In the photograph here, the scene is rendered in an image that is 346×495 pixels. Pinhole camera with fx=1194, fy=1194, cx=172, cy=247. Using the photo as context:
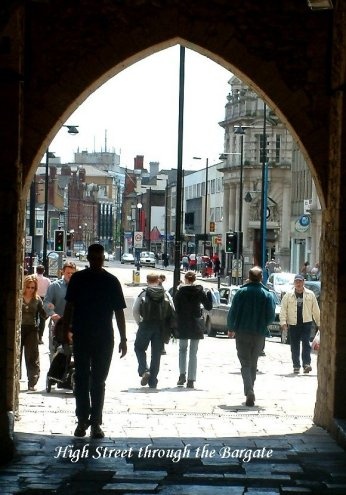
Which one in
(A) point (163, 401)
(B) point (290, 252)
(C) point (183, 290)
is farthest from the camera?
(B) point (290, 252)

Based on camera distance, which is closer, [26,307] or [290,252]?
[26,307]

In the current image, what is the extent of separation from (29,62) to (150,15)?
4.08 feet

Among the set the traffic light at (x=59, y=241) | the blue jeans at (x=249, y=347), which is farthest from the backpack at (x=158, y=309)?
the traffic light at (x=59, y=241)

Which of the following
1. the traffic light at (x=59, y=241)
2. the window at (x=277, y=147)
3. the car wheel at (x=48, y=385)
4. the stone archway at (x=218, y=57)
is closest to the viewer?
the stone archway at (x=218, y=57)

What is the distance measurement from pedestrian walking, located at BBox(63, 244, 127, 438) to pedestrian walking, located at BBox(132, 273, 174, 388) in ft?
15.9

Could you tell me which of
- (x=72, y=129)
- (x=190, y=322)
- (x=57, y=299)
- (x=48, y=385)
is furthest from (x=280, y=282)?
(x=48, y=385)

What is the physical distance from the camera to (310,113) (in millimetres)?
11328

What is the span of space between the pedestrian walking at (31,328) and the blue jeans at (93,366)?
414 centimetres

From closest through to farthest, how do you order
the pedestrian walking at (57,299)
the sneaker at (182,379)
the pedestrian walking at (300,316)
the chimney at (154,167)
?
1. the pedestrian walking at (57,299)
2. the sneaker at (182,379)
3. the pedestrian walking at (300,316)
4. the chimney at (154,167)

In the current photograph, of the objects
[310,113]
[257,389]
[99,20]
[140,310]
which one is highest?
[99,20]

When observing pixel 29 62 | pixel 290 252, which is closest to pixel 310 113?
pixel 29 62

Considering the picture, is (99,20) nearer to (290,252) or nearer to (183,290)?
(183,290)

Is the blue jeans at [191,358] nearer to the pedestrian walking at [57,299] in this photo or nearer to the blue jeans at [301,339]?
the pedestrian walking at [57,299]

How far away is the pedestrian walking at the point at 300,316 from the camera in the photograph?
682 inches
